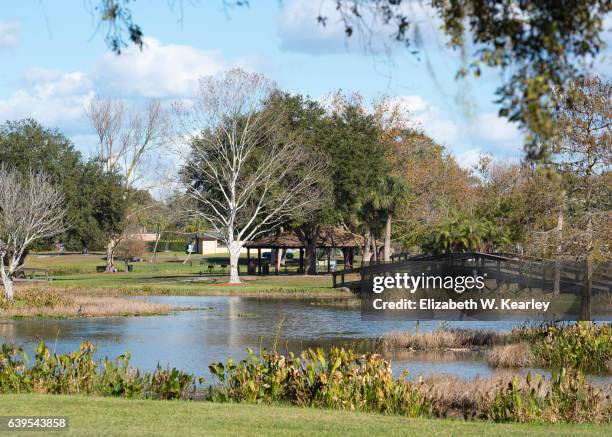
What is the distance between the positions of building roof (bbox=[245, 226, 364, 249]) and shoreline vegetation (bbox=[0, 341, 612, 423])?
65192mm

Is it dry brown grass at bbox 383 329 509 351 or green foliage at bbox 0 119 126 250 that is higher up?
green foliage at bbox 0 119 126 250

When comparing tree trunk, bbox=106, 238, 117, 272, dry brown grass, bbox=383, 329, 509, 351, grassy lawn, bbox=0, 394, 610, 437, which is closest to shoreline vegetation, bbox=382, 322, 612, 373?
dry brown grass, bbox=383, 329, 509, 351

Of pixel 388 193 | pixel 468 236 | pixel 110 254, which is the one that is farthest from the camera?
pixel 110 254

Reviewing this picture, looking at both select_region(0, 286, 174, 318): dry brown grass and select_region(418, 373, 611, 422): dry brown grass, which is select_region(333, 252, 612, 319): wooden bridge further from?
select_region(0, 286, 174, 318): dry brown grass

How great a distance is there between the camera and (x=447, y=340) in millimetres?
30578

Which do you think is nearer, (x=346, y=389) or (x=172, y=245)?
(x=346, y=389)

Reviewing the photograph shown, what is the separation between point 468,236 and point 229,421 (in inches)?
1596

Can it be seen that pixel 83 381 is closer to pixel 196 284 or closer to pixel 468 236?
pixel 468 236

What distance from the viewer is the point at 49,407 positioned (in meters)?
15.2

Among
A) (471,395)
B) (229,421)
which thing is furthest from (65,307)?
(229,421)

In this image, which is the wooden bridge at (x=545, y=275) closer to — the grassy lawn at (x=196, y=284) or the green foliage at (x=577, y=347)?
the green foliage at (x=577, y=347)

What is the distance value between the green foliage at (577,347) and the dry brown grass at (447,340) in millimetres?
3676

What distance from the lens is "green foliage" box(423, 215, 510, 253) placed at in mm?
53156

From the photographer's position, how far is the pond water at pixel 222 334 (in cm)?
2741
